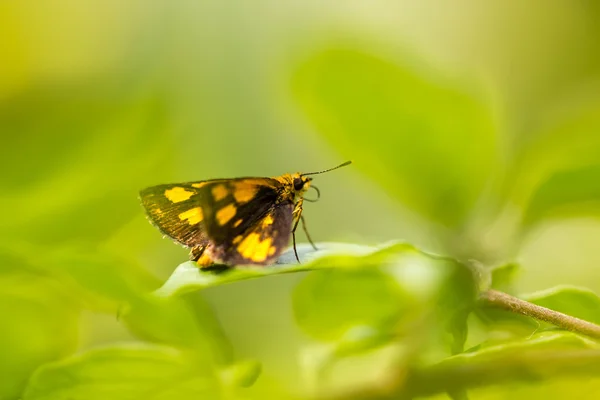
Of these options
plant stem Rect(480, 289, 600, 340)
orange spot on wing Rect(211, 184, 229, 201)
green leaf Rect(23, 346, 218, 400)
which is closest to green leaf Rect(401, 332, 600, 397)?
plant stem Rect(480, 289, 600, 340)

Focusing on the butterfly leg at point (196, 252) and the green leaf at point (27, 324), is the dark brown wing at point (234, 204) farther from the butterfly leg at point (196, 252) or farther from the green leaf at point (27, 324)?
the green leaf at point (27, 324)

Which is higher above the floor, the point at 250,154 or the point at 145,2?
the point at 145,2

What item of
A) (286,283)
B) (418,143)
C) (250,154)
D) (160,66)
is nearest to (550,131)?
(418,143)

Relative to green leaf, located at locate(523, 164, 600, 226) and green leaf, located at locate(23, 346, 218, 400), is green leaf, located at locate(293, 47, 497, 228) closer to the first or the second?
green leaf, located at locate(523, 164, 600, 226)

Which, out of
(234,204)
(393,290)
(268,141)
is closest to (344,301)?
(393,290)

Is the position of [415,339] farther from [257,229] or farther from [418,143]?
[257,229]

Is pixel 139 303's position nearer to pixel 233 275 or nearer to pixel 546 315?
pixel 233 275
